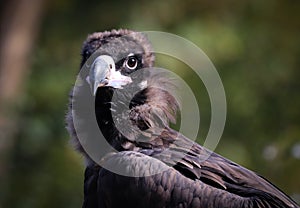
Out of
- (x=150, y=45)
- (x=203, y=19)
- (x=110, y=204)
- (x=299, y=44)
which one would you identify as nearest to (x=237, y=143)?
(x=299, y=44)

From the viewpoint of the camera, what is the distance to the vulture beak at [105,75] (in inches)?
324

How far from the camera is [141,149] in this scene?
816cm

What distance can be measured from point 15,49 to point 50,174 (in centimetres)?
450

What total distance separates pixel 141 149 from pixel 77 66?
4.37 meters

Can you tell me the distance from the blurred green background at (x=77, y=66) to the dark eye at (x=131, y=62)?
2645mm

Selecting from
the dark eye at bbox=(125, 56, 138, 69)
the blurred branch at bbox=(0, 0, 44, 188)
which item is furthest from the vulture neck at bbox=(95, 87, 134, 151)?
the blurred branch at bbox=(0, 0, 44, 188)

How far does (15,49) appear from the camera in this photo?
1817 centimetres

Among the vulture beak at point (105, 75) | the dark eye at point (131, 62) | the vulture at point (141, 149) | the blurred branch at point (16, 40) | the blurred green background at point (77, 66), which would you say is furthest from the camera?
the blurred branch at point (16, 40)

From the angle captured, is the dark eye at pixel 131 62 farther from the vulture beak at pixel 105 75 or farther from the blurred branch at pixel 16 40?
Answer: the blurred branch at pixel 16 40

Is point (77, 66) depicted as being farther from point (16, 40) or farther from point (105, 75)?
point (16, 40)

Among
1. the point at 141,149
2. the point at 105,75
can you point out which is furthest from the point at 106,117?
the point at 141,149

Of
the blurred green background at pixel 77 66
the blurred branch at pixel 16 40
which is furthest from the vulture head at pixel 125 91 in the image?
the blurred branch at pixel 16 40

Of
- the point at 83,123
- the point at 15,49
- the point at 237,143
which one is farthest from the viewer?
the point at 15,49

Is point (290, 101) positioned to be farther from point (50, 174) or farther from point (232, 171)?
point (232, 171)
